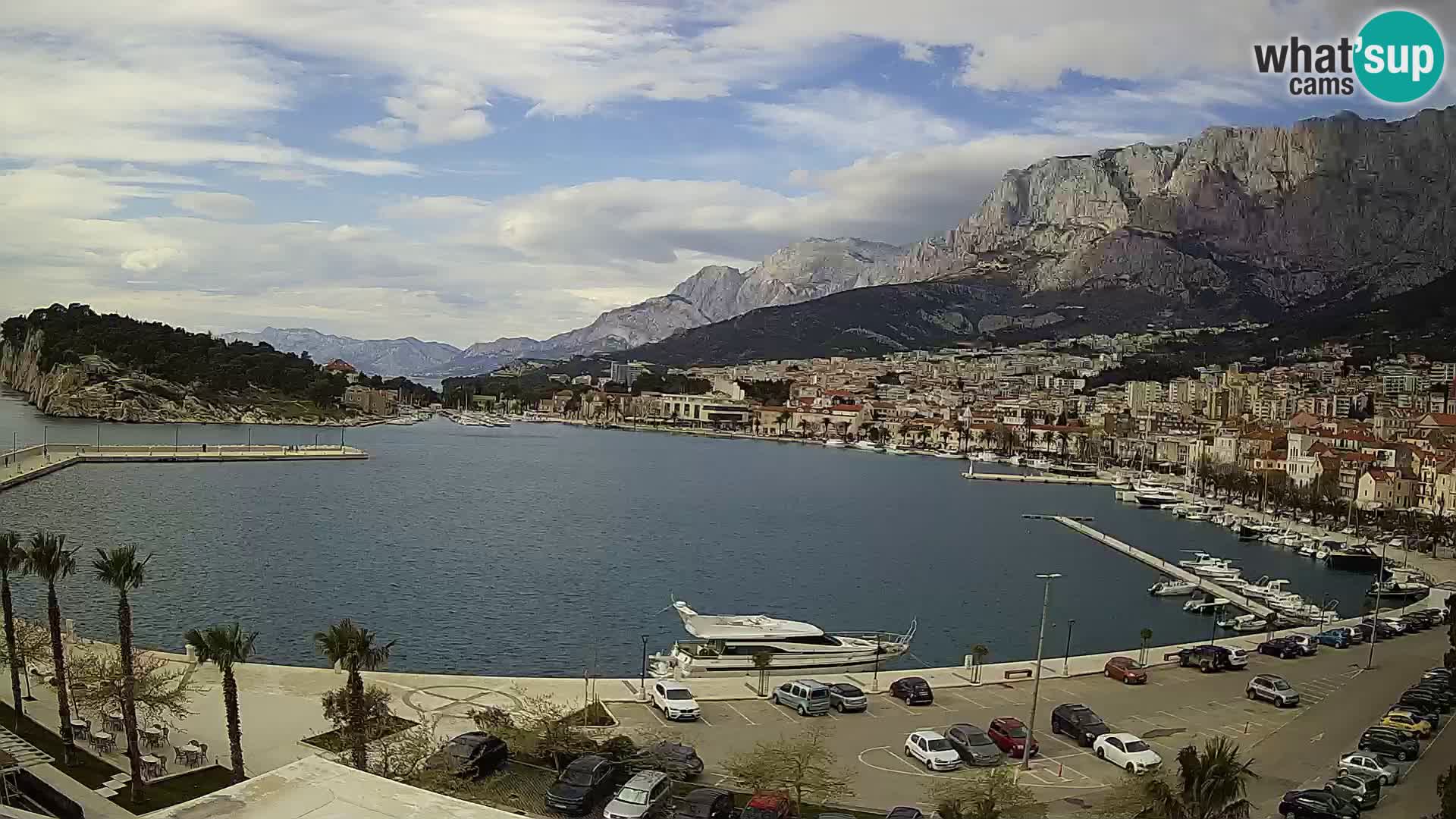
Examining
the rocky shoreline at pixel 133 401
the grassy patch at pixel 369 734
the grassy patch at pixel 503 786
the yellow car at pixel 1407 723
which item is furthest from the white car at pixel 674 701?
the rocky shoreline at pixel 133 401

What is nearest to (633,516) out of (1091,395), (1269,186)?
(1091,395)

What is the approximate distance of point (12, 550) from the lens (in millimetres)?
14141

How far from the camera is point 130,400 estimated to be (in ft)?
281

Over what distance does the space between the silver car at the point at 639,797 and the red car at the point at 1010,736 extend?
475cm

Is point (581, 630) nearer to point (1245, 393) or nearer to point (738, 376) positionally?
point (1245, 393)

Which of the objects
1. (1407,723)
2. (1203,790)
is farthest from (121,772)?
(1407,723)

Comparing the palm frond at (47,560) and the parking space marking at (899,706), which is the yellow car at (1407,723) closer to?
the parking space marking at (899,706)

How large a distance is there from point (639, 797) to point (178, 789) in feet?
16.8

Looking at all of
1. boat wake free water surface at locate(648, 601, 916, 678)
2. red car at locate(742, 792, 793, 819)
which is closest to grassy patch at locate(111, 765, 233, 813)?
red car at locate(742, 792, 793, 819)

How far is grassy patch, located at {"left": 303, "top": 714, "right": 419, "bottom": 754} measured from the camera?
11.9m

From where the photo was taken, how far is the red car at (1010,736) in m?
13.5

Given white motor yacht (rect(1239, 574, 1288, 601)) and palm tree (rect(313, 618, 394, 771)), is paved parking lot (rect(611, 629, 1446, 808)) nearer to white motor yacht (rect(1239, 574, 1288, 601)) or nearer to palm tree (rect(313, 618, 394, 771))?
palm tree (rect(313, 618, 394, 771))

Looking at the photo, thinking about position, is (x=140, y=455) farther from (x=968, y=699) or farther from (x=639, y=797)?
(x=639, y=797)

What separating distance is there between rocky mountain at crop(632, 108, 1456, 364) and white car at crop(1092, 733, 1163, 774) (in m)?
141
